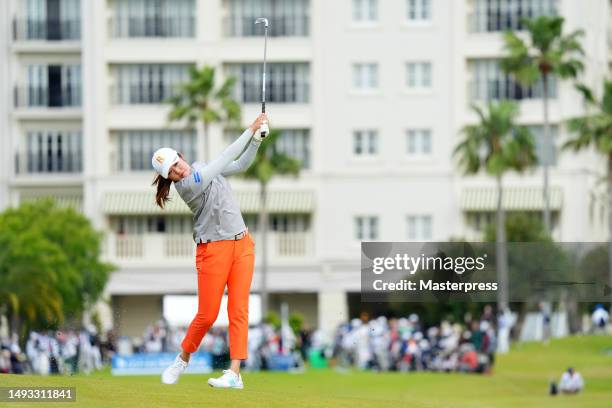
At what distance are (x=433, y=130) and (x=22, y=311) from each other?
2990 cm

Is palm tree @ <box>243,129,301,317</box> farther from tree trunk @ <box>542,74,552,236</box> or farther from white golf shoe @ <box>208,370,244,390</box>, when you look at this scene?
white golf shoe @ <box>208,370,244,390</box>

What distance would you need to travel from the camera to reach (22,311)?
63.6m

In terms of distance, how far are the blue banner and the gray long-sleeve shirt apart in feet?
117

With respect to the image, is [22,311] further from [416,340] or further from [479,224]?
[479,224]

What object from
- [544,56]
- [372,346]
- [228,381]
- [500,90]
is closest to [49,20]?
[500,90]

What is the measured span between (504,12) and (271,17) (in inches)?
460

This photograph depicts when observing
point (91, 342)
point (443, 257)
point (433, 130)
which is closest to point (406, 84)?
point (433, 130)

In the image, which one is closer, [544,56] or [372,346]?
[372,346]

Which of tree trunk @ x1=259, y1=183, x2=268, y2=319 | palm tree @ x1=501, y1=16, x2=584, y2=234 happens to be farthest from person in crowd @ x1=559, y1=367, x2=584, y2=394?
palm tree @ x1=501, y1=16, x2=584, y2=234

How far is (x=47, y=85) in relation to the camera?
90375mm

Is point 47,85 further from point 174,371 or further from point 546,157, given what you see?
point 174,371

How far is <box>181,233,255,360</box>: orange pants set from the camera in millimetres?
18188

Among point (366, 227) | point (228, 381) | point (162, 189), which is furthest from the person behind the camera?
point (366, 227)

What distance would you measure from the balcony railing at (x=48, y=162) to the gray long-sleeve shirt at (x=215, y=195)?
2883 inches
